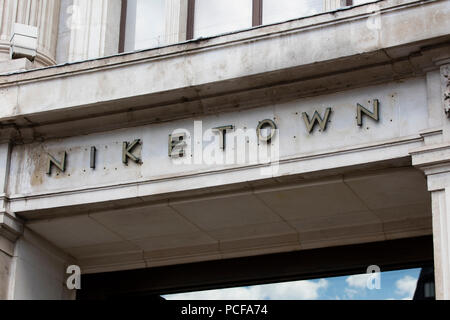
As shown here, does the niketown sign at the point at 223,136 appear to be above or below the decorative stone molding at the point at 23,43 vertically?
below

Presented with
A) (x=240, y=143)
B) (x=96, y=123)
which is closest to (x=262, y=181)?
(x=240, y=143)

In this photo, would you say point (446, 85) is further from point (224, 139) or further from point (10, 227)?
point (10, 227)

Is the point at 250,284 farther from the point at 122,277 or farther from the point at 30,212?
the point at 30,212

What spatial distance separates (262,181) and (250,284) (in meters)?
2.65

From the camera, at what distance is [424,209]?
17750 mm

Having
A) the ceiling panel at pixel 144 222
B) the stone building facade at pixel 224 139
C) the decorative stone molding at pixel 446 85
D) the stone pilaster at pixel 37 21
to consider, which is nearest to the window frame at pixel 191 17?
the stone building facade at pixel 224 139

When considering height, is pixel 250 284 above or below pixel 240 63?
below

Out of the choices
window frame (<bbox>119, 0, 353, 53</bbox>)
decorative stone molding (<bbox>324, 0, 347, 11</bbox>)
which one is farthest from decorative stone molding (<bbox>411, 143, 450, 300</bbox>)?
window frame (<bbox>119, 0, 353, 53</bbox>)

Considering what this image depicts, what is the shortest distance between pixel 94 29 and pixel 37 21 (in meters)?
1.02

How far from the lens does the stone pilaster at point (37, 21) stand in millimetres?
20312

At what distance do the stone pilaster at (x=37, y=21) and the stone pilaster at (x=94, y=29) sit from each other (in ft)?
1.24

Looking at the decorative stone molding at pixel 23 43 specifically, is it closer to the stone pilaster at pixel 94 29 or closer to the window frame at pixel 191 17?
the stone pilaster at pixel 94 29

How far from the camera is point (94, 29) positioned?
20.5 m

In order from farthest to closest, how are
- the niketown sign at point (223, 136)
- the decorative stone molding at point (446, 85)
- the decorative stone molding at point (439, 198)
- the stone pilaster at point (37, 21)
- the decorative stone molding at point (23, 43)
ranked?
the stone pilaster at point (37, 21), the decorative stone molding at point (23, 43), the niketown sign at point (223, 136), the decorative stone molding at point (446, 85), the decorative stone molding at point (439, 198)
